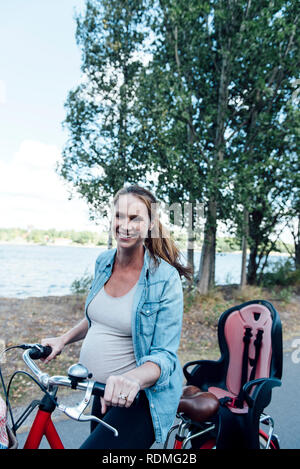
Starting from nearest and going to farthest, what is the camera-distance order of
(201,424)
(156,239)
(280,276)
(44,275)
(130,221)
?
(130,221), (156,239), (201,424), (280,276), (44,275)

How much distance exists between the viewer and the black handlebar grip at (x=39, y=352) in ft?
5.51

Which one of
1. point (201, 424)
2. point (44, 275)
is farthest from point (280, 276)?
point (44, 275)

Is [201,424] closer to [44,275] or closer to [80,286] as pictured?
[80,286]

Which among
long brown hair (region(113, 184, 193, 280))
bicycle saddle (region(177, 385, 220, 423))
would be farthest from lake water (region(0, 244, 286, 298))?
long brown hair (region(113, 184, 193, 280))

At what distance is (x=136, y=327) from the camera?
1635 mm

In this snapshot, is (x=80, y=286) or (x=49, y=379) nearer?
(x=49, y=379)

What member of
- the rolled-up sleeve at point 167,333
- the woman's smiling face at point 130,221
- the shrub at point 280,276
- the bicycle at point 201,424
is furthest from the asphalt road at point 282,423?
the shrub at point 280,276

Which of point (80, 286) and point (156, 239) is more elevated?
point (156, 239)

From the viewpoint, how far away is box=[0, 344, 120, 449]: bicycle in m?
1.28

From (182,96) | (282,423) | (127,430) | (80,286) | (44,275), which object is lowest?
(44,275)

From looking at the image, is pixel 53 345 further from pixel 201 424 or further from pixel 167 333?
pixel 201 424

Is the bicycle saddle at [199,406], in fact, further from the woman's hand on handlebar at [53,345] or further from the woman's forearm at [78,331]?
the woman's hand on handlebar at [53,345]

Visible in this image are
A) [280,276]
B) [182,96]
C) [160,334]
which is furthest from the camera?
[280,276]

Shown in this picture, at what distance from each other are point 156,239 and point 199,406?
1069mm
